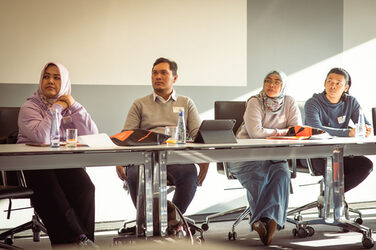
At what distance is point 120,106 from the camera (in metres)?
4.04

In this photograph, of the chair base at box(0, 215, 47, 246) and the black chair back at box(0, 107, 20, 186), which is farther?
the chair base at box(0, 215, 47, 246)

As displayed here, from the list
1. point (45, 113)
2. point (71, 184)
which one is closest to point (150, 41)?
point (45, 113)

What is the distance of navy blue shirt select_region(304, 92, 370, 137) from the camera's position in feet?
11.5

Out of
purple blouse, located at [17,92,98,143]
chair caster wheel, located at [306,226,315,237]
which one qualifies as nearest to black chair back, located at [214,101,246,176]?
chair caster wheel, located at [306,226,315,237]

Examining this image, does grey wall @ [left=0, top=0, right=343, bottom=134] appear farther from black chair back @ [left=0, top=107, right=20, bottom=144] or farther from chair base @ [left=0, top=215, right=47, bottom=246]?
chair base @ [left=0, top=215, right=47, bottom=246]

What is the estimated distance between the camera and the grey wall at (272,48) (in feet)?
13.2

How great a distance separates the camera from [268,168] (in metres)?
2.99

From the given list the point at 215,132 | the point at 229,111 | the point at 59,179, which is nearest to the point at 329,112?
the point at 229,111

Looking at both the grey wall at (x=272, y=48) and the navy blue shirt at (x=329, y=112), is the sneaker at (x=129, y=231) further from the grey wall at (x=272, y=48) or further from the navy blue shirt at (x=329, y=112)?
the navy blue shirt at (x=329, y=112)

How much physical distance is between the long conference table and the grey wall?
164 centimetres

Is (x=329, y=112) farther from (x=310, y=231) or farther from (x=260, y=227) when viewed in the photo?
(x=260, y=227)

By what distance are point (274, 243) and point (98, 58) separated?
2.06 meters

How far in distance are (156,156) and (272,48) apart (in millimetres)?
2560

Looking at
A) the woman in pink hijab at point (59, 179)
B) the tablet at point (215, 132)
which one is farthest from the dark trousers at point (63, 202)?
the tablet at point (215, 132)
